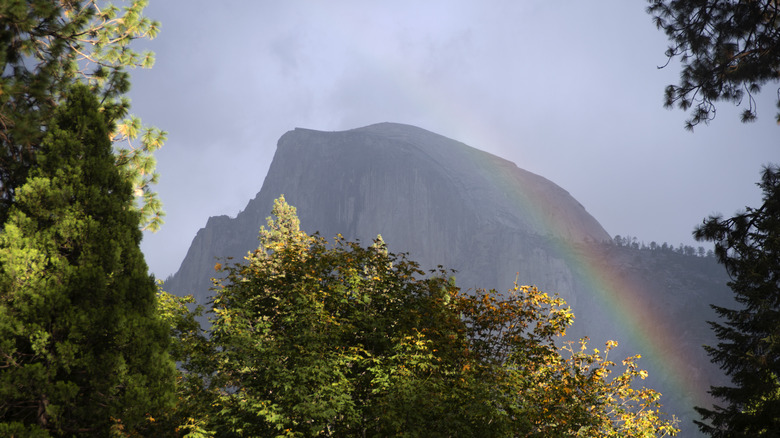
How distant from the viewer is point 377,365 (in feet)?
43.9

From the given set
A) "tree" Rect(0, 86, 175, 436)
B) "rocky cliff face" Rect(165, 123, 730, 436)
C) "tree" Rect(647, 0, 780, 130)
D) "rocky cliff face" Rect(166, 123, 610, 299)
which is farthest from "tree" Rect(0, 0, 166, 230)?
"rocky cliff face" Rect(166, 123, 610, 299)

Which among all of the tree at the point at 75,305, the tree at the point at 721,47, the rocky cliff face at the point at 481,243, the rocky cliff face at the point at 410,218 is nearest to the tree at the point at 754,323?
the tree at the point at 721,47

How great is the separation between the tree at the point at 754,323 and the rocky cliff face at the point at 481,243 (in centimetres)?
12097

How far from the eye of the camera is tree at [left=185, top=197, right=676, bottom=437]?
12.2 meters

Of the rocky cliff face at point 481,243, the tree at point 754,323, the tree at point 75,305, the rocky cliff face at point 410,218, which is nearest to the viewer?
the tree at point 75,305

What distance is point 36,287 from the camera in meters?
9.17

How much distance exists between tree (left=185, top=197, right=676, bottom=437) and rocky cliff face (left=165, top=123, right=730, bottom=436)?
123 meters

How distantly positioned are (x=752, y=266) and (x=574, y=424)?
5.73 m

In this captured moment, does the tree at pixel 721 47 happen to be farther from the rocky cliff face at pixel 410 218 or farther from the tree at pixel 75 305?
the rocky cliff face at pixel 410 218

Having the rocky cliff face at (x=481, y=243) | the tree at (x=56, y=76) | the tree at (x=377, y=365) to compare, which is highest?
the rocky cliff face at (x=481, y=243)

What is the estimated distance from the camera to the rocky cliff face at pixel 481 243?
149 metres

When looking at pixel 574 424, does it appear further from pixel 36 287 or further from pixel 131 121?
pixel 131 121

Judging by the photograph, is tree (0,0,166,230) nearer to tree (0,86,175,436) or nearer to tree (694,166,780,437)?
tree (0,86,175,436)

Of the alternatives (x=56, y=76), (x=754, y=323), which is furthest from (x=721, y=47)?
(x=56, y=76)
